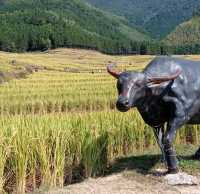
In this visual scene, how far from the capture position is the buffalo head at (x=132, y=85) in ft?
26.7

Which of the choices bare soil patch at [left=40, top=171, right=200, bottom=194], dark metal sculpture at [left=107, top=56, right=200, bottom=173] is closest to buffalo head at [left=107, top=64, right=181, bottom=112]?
dark metal sculpture at [left=107, top=56, right=200, bottom=173]

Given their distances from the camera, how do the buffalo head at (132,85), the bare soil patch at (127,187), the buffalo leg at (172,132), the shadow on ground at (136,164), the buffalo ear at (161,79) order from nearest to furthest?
1. the bare soil patch at (127,187)
2. the buffalo head at (132,85)
3. the buffalo ear at (161,79)
4. the buffalo leg at (172,132)
5. the shadow on ground at (136,164)

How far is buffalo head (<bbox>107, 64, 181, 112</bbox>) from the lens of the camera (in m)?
8.15

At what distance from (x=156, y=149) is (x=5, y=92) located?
54.6ft

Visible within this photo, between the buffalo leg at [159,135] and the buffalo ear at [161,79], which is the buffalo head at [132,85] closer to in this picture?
the buffalo ear at [161,79]

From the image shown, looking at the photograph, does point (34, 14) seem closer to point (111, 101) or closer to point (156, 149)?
point (111, 101)

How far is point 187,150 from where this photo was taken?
1099cm

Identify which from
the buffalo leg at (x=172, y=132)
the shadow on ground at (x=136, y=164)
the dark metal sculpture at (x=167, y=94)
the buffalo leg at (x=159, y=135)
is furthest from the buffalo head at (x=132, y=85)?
the shadow on ground at (x=136, y=164)

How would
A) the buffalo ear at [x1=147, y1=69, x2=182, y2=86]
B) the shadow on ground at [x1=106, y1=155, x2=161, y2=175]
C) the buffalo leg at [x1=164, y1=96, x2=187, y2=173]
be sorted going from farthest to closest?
the shadow on ground at [x1=106, y1=155, x2=161, y2=175] < the buffalo leg at [x1=164, y1=96, x2=187, y2=173] < the buffalo ear at [x1=147, y1=69, x2=182, y2=86]

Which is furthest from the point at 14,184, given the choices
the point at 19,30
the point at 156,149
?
the point at 19,30

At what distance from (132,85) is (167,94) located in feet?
2.75

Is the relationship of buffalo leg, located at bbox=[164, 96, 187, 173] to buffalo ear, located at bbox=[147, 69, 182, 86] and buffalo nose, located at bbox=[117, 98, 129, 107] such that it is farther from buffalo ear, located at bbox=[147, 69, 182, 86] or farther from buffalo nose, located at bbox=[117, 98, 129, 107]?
buffalo nose, located at bbox=[117, 98, 129, 107]

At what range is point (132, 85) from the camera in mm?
8383

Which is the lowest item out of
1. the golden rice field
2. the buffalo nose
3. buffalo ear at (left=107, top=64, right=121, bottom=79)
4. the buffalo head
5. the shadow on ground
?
the shadow on ground
